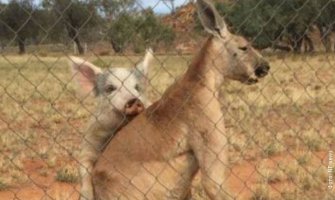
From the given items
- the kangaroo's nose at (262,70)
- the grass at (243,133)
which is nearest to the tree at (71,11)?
the grass at (243,133)

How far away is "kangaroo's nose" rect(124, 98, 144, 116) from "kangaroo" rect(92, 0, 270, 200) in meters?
0.25

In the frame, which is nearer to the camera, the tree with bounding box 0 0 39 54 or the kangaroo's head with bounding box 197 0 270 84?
the tree with bounding box 0 0 39 54

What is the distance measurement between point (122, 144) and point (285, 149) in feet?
20.0

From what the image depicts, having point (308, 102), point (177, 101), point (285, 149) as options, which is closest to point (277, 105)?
point (308, 102)

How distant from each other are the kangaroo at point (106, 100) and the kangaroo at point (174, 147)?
332 millimetres

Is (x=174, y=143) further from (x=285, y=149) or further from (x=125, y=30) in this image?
(x=285, y=149)

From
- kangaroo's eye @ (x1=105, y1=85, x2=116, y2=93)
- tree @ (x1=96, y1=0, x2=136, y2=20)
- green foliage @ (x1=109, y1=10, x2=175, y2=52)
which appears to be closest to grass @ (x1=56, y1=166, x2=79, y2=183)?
green foliage @ (x1=109, y1=10, x2=175, y2=52)

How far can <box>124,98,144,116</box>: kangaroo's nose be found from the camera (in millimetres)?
5742

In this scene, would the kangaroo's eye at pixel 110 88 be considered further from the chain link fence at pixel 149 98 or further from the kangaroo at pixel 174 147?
the kangaroo at pixel 174 147

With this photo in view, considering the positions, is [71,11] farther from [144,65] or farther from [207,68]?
[207,68]

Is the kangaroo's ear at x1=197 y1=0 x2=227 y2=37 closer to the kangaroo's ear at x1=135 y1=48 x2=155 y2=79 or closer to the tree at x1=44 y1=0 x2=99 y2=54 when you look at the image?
the tree at x1=44 y1=0 x2=99 y2=54

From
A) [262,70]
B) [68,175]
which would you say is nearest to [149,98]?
[68,175]

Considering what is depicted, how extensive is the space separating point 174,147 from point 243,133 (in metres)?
7.51

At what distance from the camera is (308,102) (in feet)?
57.0
